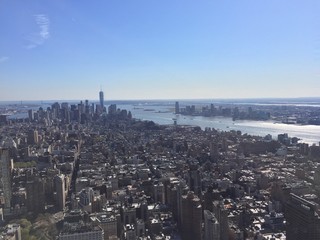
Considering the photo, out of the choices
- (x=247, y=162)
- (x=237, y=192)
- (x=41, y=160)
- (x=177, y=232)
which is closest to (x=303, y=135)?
(x=247, y=162)

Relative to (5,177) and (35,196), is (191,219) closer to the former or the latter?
(35,196)

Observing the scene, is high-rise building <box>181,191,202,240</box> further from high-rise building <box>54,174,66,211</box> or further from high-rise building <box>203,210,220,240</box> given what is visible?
high-rise building <box>54,174,66,211</box>

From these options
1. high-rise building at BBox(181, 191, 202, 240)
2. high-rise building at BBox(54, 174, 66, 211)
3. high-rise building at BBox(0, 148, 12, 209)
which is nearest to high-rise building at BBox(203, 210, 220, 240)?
high-rise building at BBox(181, 191, 202, 240)

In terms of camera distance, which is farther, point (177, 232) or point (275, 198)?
point (275, 198)

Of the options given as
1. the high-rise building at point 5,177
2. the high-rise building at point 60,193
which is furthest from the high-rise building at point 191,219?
the high-rise building at point 5,177

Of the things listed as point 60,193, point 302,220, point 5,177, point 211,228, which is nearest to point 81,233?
point 211,228

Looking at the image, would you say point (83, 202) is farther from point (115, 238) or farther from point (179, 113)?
point (179, 113)
